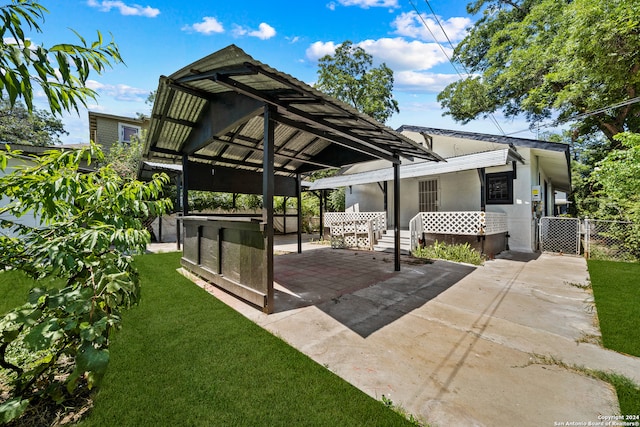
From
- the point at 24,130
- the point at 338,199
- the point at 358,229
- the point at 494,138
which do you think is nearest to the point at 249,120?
the point at 358,229

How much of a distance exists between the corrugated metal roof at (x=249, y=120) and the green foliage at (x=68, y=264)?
A: 5.88 ft

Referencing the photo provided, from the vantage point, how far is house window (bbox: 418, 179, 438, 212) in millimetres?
11383

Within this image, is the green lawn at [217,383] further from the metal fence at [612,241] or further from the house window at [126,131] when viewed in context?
the house window at [126,131]

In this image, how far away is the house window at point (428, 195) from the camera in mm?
11383

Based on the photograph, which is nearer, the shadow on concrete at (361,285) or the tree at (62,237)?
the tree at (62,237)

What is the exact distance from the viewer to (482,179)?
27.1 ft

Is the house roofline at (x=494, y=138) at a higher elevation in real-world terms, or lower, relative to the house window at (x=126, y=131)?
lower

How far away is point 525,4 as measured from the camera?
1473cm

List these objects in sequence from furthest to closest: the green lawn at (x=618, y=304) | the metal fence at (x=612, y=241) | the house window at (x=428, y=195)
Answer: the house window at (x=428, y=195) → the metal fence at (x=612, y=241) → the green lawn at (x=618, y=304)

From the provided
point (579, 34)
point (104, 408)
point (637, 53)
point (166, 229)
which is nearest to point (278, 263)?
point (104, 408)

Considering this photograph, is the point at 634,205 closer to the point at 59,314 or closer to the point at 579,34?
the point at 579,34

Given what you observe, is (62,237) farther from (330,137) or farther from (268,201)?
(330,137)

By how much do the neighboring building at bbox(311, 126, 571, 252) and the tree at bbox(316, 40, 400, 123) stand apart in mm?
11163

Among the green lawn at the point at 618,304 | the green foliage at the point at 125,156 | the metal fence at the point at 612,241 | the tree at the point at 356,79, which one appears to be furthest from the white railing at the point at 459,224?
the tree at the point at 356,79
